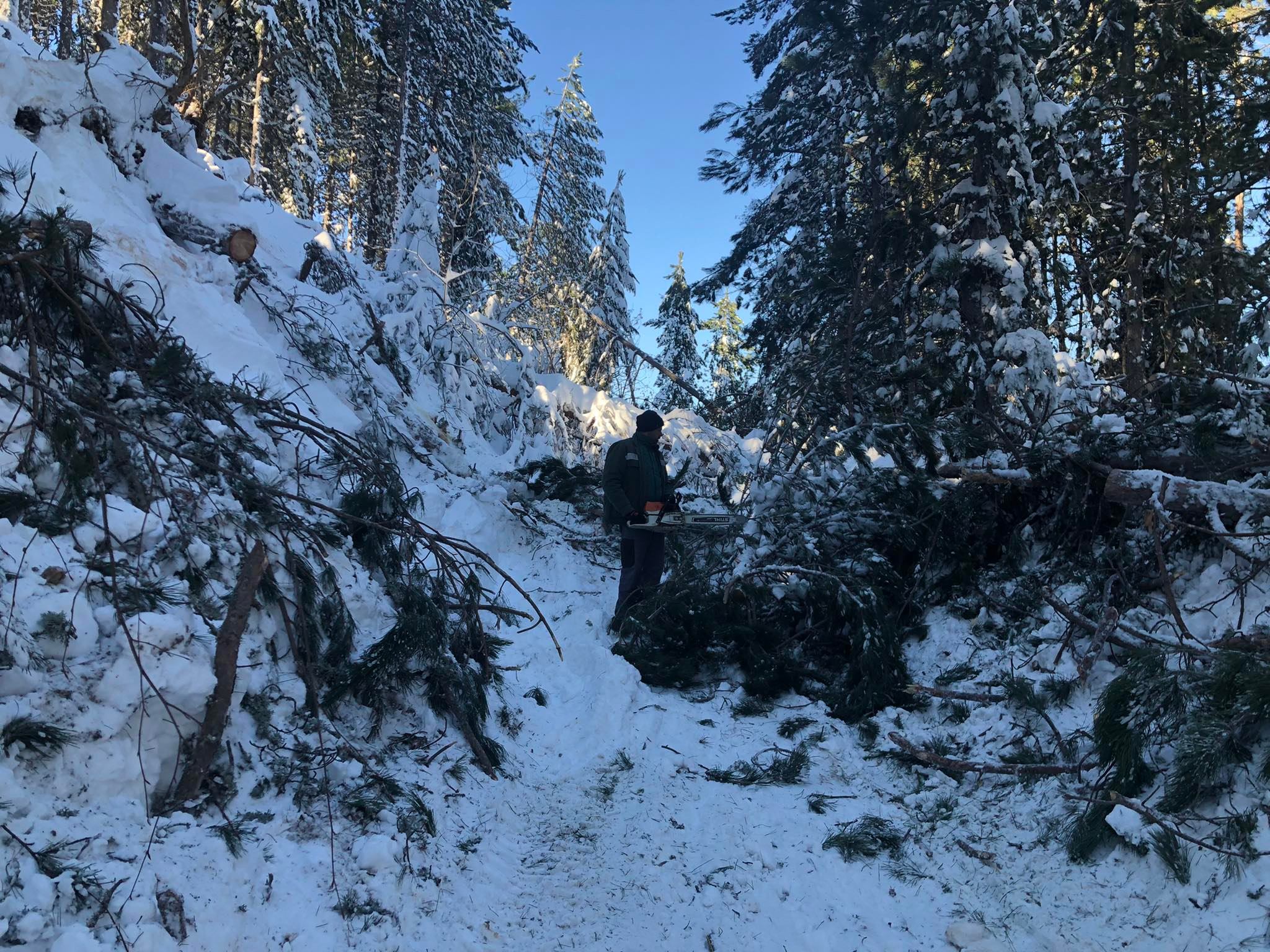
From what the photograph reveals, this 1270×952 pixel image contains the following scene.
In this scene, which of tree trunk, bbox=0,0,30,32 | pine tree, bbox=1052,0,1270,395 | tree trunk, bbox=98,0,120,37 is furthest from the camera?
tree trunk, bbox=98,0,120,37

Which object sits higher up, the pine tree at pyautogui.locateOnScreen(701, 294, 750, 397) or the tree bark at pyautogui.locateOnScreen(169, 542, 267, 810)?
the pine tree at pyautogui.locateOnScreen(701, 294, 750, 397)

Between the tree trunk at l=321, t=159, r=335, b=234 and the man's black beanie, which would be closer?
the man's black beanie

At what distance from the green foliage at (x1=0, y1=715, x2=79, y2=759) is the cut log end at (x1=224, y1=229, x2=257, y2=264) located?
5579 millimetres

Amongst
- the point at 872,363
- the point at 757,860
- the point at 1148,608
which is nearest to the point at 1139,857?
the point at 757,860

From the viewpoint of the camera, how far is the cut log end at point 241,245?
6762 mm

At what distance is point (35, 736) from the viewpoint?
7.48ft

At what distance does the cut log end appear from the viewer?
6.76 m

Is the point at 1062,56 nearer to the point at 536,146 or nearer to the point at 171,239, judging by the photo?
the point at 171,239

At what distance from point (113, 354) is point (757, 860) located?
153 inches

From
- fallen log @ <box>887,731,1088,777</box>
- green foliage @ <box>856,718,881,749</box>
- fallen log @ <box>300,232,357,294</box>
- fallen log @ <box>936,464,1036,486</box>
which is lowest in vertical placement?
fallen log @ <box>887,731,1088,777</box>

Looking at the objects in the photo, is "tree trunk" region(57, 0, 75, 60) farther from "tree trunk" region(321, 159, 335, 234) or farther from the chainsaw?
the chainsaw

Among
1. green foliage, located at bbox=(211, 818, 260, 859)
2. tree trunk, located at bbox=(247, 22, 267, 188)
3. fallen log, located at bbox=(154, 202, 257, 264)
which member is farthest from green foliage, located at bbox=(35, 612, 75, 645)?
tree trunk, located at bbox=(247, 22, 267, 188)

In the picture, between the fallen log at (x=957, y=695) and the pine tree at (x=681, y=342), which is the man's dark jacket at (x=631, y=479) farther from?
the pine tree at (x=681, y=342)

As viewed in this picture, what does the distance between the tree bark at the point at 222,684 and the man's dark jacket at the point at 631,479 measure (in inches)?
149
